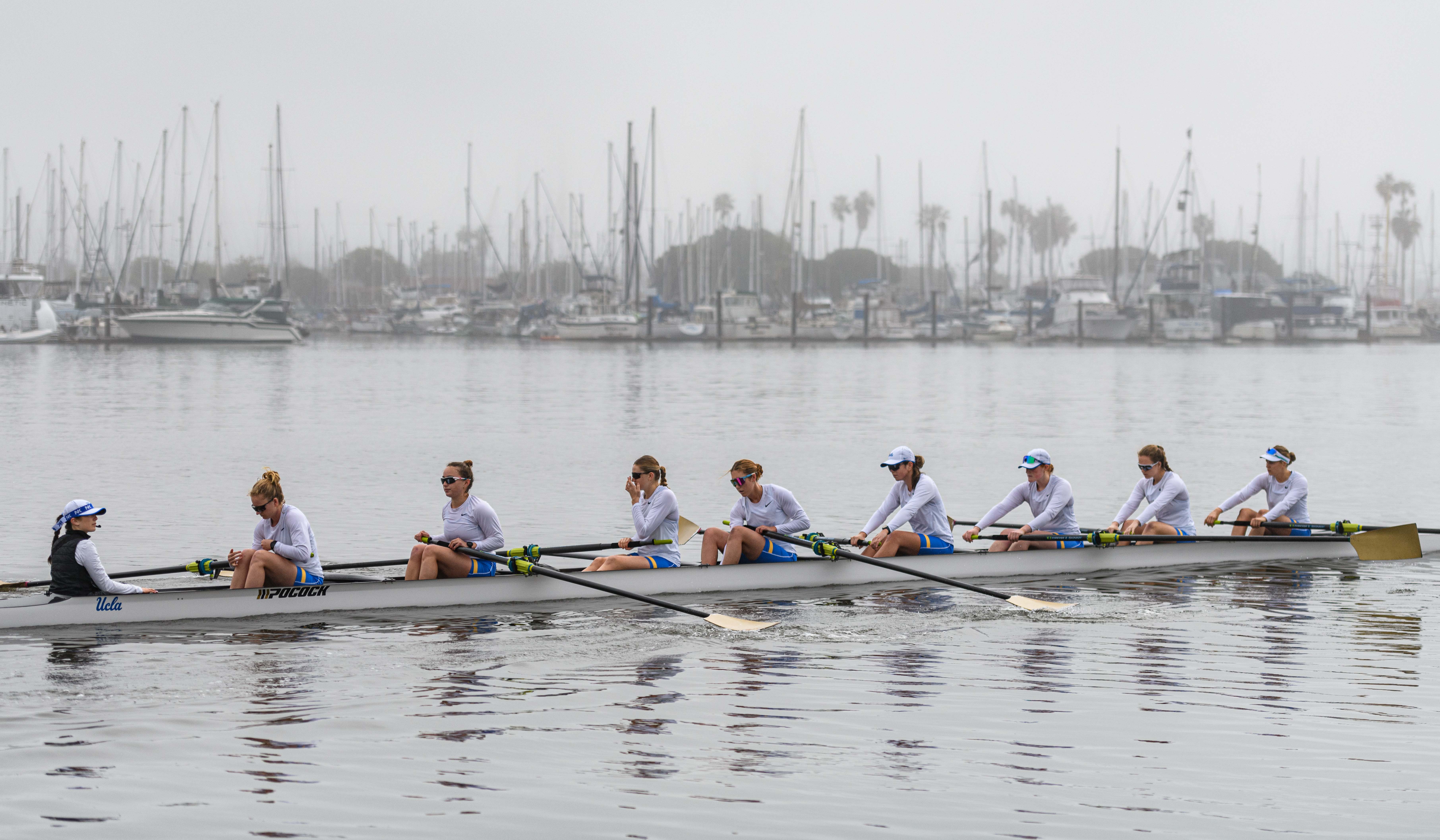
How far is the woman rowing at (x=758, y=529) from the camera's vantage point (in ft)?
50.5

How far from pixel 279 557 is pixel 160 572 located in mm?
1690

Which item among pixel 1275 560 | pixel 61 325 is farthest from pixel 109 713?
pixel 61 325

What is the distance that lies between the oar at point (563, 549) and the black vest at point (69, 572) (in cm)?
306

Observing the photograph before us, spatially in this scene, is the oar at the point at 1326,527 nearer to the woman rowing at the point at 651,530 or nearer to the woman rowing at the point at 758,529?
the woman rowing at the point at 758,529

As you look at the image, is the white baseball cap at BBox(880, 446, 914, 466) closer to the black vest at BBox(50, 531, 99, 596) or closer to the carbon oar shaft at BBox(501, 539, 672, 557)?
the carbon oar shaft at BBox(501, 539, 672, 557)

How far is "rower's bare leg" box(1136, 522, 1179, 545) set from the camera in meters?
17.5

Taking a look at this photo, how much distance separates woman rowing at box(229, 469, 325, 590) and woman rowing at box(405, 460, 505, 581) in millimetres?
1006

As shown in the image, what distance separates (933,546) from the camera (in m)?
16.1

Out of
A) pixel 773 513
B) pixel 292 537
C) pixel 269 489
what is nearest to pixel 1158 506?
pixel 773 513

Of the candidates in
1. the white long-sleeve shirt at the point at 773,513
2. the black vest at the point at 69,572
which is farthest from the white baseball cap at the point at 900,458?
the black vest at the point at 69,572

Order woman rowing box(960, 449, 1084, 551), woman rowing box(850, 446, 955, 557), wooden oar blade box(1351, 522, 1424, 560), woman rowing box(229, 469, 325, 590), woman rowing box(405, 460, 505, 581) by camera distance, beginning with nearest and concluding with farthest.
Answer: woman rowing box(229, 469, 325, 590) < woman rowing box(405, 460, 505, 581) < woman rowing box(850, 446, 955, 557) < woman rowing box(960, 449, 1084, 551) < wooden oar blade box(1351, 522, 1424, 560)

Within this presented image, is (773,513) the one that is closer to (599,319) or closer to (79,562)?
(79,562)

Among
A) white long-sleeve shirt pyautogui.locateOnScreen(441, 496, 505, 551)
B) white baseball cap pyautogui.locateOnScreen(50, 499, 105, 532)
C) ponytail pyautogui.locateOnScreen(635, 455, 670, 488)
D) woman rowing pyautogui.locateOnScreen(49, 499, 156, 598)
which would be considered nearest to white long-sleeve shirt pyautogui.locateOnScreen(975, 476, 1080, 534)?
ponytail pyautogui.locateOnScreen(635, 455, 670, 488)

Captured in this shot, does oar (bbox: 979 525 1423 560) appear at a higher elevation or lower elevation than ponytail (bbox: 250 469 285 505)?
lower
